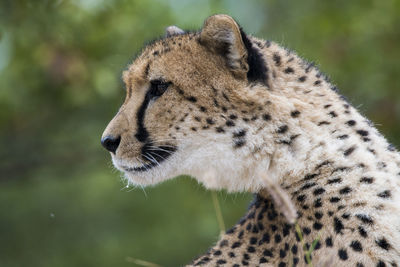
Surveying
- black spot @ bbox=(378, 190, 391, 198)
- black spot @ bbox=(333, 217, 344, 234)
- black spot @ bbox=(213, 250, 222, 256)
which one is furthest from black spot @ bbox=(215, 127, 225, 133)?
black spot @ bbox=(378, 190, 391, 198)

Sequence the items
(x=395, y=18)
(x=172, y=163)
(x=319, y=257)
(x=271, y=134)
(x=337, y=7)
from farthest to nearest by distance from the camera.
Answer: (x=337, y=7) < (x=395, y=18) < (x=172, y=163) < (x=271, y=134) < (x=319, y=257)

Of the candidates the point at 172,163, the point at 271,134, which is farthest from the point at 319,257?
the point at 172,163

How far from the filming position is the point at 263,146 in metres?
3.46

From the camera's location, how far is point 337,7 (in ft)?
32.1

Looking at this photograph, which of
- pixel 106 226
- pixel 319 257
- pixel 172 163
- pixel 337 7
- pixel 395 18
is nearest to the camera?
pixel 319 257

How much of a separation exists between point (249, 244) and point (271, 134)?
0.52m

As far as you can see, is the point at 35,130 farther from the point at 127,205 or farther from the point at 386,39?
the point at 386,39

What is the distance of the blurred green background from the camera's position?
8148 mm

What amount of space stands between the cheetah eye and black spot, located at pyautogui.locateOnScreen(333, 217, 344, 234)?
1.08 metres

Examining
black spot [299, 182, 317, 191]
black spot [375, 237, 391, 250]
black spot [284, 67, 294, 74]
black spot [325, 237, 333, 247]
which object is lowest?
black spot [375, 237, 391, 250]

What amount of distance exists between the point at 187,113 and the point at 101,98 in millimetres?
5923

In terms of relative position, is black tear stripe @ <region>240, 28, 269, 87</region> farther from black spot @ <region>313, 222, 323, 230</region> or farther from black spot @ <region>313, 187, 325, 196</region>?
black spot @ <region>313, 222, 323, 230</region>

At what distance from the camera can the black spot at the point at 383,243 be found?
315cm

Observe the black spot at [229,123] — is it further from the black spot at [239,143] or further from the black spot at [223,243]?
the black spot at [223,243]
